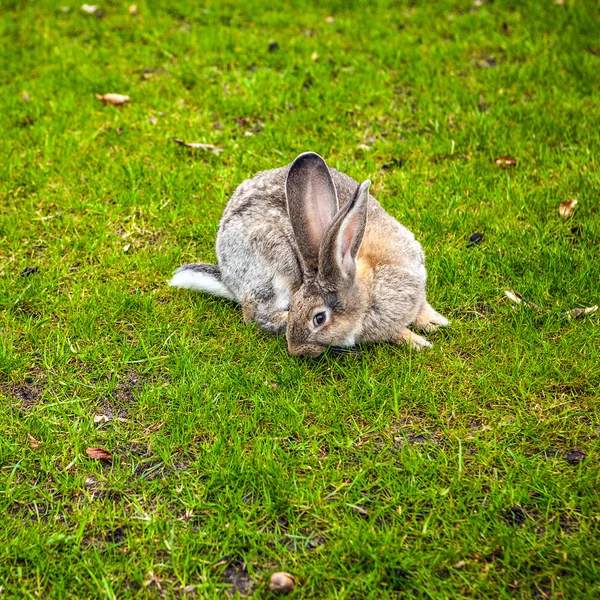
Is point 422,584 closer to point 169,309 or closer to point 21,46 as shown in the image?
point 169,309

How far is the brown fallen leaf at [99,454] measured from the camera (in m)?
3.66

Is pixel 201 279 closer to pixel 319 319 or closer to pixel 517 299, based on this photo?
pixel 319 319

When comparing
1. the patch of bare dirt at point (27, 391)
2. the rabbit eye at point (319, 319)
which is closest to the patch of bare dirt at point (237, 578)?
the rabbit eye at point (319, 319)

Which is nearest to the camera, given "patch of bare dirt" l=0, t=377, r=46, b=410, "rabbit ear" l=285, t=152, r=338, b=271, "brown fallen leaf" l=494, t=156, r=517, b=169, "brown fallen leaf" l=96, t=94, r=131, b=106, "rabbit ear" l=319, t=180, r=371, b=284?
"rabbit ear" l=319, t=180, r=371, b=284

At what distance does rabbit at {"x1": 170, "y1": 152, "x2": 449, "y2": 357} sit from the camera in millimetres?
4086

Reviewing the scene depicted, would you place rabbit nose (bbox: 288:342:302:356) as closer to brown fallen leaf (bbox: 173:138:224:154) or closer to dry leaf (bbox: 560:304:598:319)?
dry leaf (bbox: 560:304:598:319)

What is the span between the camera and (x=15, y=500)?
343 centimetres

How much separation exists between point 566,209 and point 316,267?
2258 mm

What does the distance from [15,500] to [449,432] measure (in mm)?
2274

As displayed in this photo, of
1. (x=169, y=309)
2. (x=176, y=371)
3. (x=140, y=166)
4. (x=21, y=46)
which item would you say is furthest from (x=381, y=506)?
(x=21, y=46)

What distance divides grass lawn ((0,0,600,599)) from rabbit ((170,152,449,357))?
0.15 m

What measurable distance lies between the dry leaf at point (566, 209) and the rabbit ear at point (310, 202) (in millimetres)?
2041

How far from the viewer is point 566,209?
17.2ft

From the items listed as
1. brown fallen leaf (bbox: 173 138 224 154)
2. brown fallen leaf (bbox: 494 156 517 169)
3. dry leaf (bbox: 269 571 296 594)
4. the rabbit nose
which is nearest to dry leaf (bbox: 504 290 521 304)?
the rabbit nose
